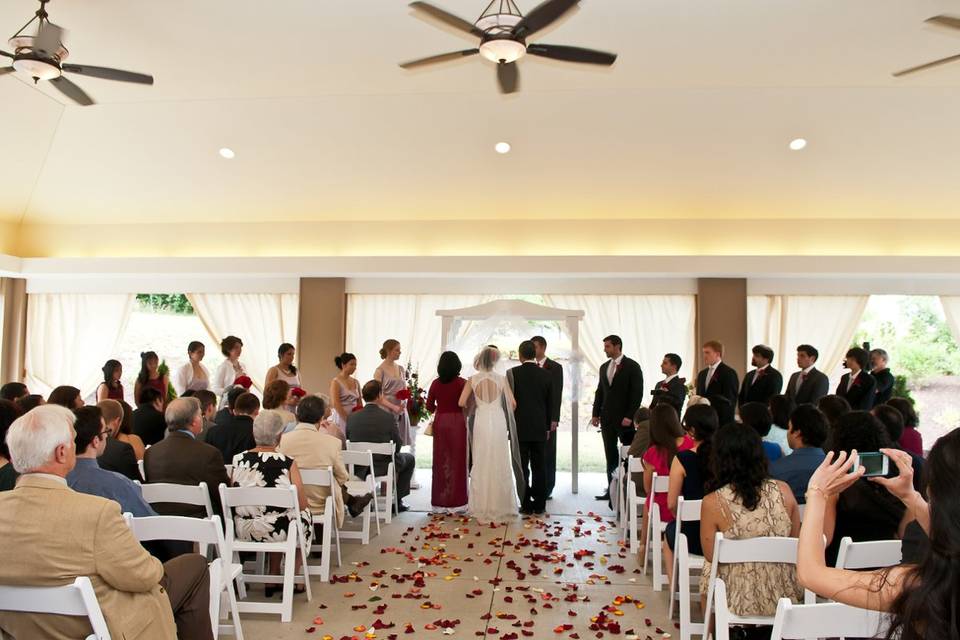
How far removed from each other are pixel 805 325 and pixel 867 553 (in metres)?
7.07

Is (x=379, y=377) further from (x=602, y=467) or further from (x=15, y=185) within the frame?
(x=15, y=185)

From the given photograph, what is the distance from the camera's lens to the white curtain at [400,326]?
32.1ft

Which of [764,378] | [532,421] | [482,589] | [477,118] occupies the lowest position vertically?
[482,589]

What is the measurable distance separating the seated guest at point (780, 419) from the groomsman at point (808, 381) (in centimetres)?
233

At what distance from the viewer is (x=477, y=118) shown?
25.9 feet

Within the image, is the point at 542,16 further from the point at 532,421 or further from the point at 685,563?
the point at 532,421

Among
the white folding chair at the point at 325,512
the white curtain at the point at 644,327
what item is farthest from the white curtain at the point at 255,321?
Result: the white folding chair at the point at 325,512

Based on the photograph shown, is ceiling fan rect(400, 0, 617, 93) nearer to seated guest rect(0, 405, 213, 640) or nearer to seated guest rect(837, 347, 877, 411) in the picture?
seated guest rect(0, 405, 213, 640)

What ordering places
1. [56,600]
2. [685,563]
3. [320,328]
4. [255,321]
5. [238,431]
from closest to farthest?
[56,600] < [685,563] < [238,431] < [320,328] < [255,321]

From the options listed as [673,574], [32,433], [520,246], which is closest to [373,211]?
[520,246]

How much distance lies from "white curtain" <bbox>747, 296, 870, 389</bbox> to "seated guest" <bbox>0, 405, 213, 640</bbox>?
8.29 meters

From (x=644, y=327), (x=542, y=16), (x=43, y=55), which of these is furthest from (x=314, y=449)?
(x=644, y=327)

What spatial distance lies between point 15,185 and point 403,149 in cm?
526

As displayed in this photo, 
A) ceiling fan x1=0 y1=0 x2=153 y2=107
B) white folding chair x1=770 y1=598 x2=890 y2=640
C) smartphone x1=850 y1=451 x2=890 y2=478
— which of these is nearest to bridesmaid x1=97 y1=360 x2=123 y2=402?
ceiling fan x1=0 y1=0 x2=153 y2=107
